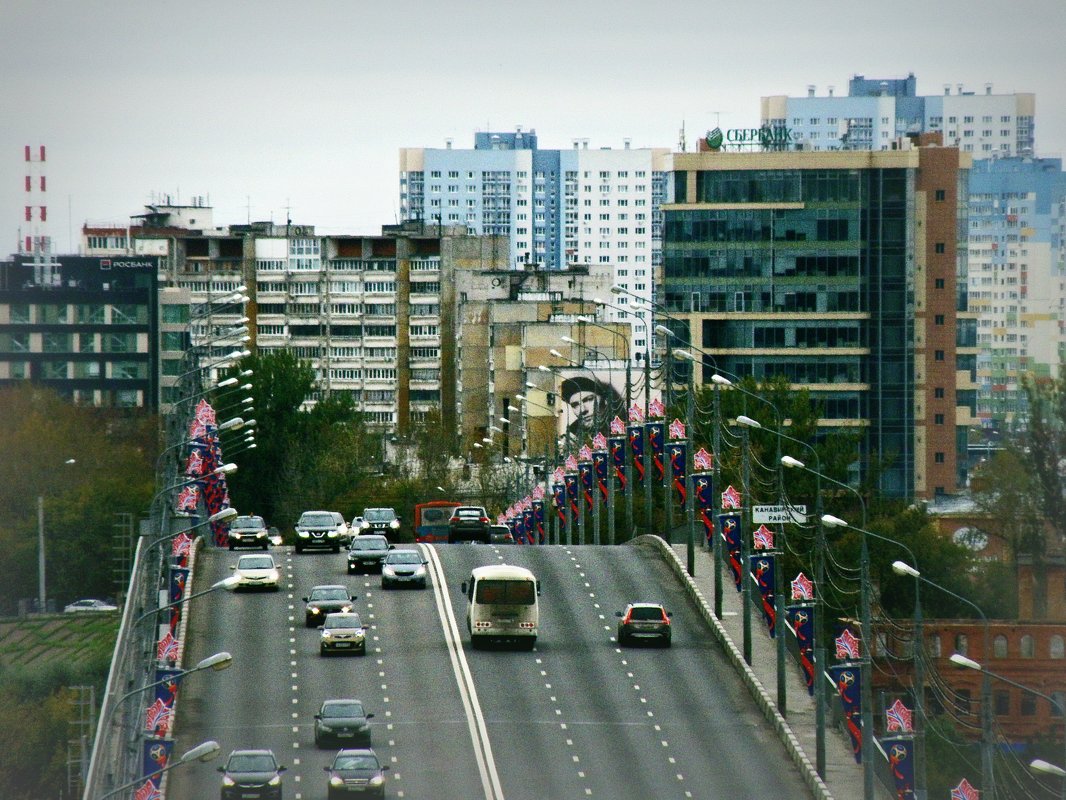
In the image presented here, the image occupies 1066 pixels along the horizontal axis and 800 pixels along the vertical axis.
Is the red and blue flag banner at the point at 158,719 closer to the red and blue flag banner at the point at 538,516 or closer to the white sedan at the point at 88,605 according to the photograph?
the red and blue flag banner at the point at 538,516

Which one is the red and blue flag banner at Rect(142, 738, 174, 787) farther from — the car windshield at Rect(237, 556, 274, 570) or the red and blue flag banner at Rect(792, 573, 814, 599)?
the car windshield at Rect(237, 556, 274, 570)

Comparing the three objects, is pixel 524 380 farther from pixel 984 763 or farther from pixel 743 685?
pixel 984 763

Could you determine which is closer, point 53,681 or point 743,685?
point 743,685

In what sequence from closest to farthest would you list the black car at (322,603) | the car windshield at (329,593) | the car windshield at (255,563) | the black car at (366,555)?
1. the black car at (322,603)
2. the car windshield at (329,593)
3. the car windshield at (255,563)
4. the black car at (366,555)

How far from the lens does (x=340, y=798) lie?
45125mm

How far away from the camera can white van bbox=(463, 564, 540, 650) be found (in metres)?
62.1

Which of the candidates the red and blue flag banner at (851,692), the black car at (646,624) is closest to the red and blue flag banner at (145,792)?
the red and blue flag banner at (851,692)

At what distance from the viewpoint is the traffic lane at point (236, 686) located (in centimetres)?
4987

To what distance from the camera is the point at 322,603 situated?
218 feet

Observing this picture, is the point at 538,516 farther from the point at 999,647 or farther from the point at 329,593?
the point at 329,593

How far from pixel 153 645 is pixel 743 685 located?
17289 mm

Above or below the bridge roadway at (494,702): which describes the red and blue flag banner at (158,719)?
above

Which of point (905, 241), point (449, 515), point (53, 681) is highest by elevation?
point (905, 241)

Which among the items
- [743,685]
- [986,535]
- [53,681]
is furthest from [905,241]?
[743,685]
